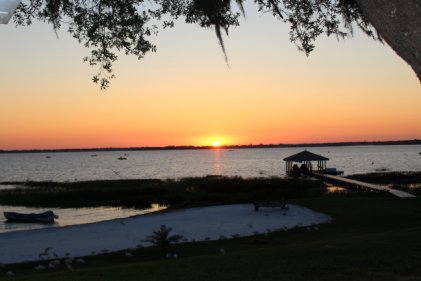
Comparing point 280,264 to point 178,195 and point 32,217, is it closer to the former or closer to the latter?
point 32,217

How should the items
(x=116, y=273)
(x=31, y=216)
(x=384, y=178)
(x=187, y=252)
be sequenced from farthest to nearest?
(x=384, y=178) → (x=31, y=216) → (x=187, y=252) → (x=116, y=273)

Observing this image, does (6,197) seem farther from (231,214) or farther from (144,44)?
(144,44)

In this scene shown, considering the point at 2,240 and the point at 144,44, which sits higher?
the point at 144,44

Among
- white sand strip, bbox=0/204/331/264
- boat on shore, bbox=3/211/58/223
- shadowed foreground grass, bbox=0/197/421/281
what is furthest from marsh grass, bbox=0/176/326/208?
shadowed foreground grass, bbox=0/197/421/281

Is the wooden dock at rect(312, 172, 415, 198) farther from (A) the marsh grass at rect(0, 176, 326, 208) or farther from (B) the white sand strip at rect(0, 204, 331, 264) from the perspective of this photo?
(B) the white sand strip at rect(0, 204, 331, 264)

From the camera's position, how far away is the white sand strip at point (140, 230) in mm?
17281

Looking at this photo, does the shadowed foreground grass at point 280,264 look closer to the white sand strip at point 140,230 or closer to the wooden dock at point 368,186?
the white sand strip at point 140,230

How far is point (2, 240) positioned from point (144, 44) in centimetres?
1349

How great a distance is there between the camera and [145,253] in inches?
609

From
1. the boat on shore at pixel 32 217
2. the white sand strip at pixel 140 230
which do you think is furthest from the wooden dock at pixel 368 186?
the boat on shore at pixel 32 217

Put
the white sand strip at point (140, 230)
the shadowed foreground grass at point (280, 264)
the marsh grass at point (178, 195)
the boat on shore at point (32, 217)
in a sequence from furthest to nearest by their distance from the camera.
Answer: the marsh grass at point (178, 195)
the boat on shore at point (32, 217)
the white sand strip at point (140, 230)
the shadowed foreground grass at point (280, 264)

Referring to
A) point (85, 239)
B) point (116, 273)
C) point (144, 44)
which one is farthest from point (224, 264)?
point (85, 239)

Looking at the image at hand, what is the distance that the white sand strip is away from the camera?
17.3m

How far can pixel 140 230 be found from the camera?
2061 centimetres
